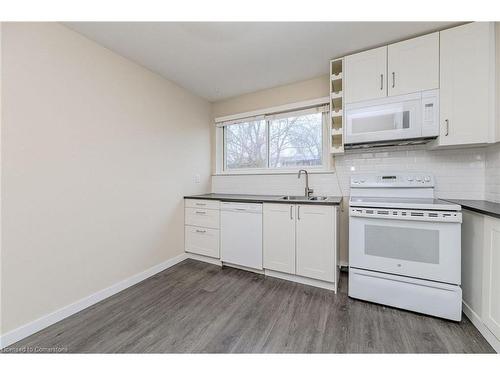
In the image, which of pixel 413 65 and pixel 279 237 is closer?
pixel 413 65

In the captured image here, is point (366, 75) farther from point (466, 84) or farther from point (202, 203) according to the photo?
point (202, 203)

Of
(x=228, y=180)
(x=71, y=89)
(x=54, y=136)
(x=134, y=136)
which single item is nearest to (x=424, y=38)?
(x=228, y=180)

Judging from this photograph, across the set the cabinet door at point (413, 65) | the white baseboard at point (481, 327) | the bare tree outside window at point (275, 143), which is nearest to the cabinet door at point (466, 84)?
the cabinet door at point (413, 65)

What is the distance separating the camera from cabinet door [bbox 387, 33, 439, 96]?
1.86 meters

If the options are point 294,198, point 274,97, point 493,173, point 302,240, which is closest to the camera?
point 493,173

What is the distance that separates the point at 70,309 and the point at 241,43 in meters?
2.77

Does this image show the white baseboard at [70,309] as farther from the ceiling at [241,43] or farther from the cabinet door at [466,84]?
the cabinet door at [466,84]

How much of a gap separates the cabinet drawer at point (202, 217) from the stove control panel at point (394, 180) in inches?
67.8

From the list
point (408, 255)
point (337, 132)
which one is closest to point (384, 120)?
point (337, 132)

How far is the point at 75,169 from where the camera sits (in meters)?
1.79

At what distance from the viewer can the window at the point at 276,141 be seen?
9.19ft

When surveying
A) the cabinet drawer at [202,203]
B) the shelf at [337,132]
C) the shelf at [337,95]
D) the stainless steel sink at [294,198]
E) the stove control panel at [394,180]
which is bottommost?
the cabinet drawer at [202,203]

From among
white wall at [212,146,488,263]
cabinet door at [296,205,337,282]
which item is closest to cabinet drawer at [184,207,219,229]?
white wall at [212,146,488,263]
